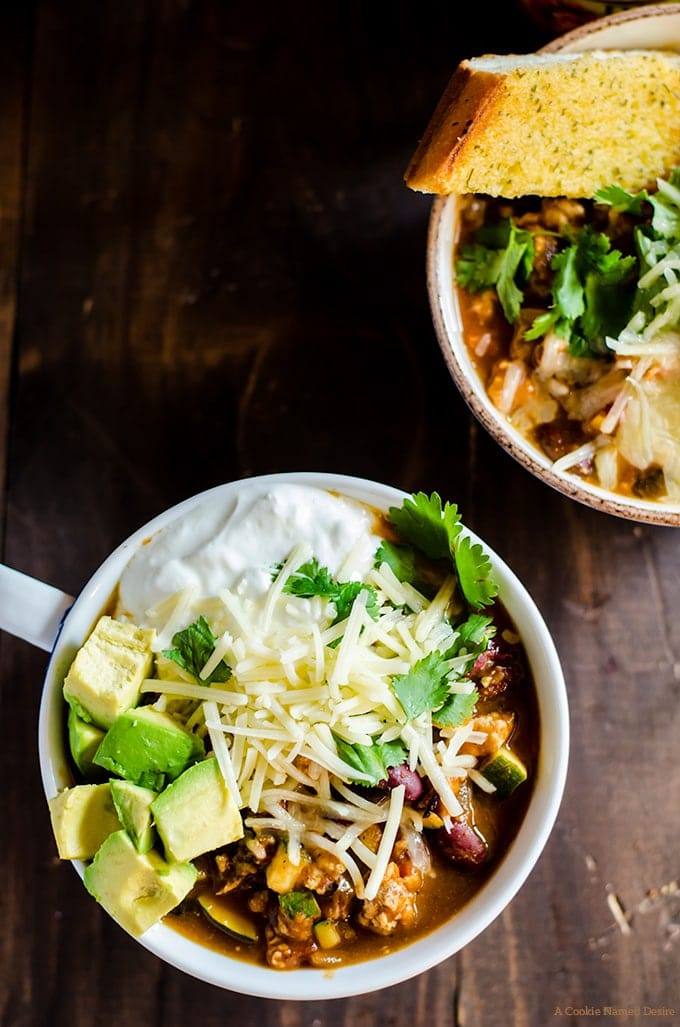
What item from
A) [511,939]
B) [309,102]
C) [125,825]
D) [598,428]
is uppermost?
[309,102]

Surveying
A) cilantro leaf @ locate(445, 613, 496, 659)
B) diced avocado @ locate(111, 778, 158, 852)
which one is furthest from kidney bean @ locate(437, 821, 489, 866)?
diced avocado @ locate(111, 778, 158, 852)

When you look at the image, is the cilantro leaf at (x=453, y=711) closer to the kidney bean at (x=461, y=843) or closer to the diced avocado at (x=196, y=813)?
the kidney bean at (x=461, y=843)

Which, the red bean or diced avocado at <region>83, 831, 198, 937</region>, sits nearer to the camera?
diced avocado at <region>83, 831, 198, 937</region>

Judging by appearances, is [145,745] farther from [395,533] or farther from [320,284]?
[320,284]

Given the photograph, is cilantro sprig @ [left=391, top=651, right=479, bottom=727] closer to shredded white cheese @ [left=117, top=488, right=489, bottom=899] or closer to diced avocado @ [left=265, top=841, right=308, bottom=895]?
shredded white cheese @ [left=117, top=488, right=489, bottom=899]

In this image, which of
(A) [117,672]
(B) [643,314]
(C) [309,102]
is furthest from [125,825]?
(C) [309,102]

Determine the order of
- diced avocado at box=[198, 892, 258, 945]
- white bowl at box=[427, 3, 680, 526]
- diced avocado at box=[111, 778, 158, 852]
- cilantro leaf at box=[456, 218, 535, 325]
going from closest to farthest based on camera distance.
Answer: diced avocado at box=[111, 778, 158, 852] → diced avocado at box=[198, 892, 258, 945] → white bowl at box=[427, 3, 680, 526] → cilantro leaf at box=[456, 218, 535, 325]

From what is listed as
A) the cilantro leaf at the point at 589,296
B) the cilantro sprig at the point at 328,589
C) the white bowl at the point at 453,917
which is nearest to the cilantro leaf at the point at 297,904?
the white bowl at the point at 453,917
